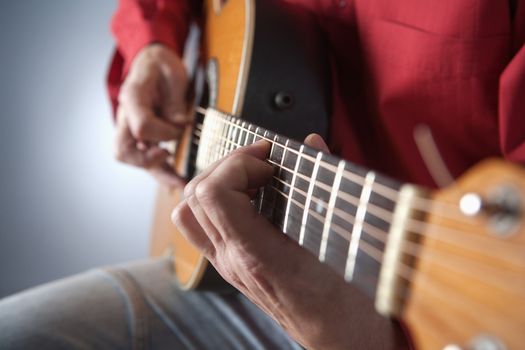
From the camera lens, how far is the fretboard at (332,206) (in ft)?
0.85

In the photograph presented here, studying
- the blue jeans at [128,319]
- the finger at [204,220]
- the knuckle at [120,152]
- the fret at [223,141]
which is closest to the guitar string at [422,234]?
the finger at [204,220]

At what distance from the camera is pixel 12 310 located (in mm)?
643

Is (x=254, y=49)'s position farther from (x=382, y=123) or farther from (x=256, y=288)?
(x=256, y=288)

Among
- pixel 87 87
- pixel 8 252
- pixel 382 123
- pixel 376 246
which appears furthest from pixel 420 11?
pixel 8 252

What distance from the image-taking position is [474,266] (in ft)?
0.68

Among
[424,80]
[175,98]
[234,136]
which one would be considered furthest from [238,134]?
[175,98]

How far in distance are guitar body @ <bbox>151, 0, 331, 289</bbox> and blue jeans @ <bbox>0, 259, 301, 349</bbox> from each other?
0.05m

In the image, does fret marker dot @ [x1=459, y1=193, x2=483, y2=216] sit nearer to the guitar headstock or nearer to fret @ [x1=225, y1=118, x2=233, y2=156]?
the guitar headstock

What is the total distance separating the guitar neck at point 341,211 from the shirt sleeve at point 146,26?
556 mm

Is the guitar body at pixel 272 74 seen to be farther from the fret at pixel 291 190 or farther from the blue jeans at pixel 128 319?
the fret at pixel 291 190

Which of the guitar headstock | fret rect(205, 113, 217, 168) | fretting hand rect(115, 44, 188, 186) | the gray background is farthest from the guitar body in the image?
the gray background

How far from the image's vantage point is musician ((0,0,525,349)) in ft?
1.21

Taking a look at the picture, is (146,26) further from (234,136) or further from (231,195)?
(231,195)

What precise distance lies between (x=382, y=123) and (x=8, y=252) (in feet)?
5.13
